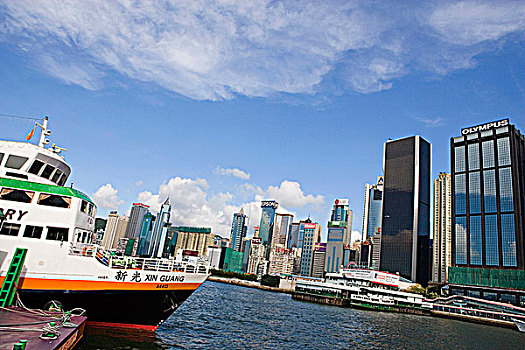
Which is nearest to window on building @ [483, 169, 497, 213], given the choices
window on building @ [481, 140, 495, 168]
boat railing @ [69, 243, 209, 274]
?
window on building @ [481, 140, 495, 168]

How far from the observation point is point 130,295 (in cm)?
2158

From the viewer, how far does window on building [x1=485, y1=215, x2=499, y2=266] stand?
153 metres

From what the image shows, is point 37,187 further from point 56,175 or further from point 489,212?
point 489,212

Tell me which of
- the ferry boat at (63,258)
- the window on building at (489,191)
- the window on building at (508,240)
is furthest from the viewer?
the window on building at (489,191)

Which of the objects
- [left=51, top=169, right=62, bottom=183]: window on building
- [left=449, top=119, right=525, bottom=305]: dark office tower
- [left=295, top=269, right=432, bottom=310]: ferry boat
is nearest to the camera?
[left=51, top=169, right=62, bottom=183]: window on building

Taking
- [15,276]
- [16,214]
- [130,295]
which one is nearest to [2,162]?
[16,214]

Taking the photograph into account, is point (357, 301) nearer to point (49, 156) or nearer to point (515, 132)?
point (49, 156)

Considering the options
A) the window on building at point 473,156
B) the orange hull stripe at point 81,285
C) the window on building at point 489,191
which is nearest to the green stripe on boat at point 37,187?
the orange hull stripe at point 81,285

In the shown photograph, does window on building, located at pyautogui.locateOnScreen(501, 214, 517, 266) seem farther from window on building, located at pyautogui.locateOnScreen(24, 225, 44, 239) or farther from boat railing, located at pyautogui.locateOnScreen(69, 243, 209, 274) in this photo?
window on building, located at pyautogui.locateOnScreen(24, 225, 44, 239)

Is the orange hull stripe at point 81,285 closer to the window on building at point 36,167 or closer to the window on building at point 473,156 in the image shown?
the window on building at point 36,167

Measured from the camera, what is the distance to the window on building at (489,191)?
525 ft

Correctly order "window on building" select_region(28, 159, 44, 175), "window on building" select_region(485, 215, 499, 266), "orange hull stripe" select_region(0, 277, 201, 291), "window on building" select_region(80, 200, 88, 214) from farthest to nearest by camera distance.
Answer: "window on building" select_region(485, 215, 499, 266) → "window on building" select_region(28, 159, 44, 175) → "window on building" select_region(80, 200, 88, 214) → "orange hull stripe" select_region(0, 277, 201, 291)

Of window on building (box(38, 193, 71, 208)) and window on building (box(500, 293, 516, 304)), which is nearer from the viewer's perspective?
window on building (box(38, 193, 71, 208))

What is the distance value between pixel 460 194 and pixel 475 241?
24717 millimetres
